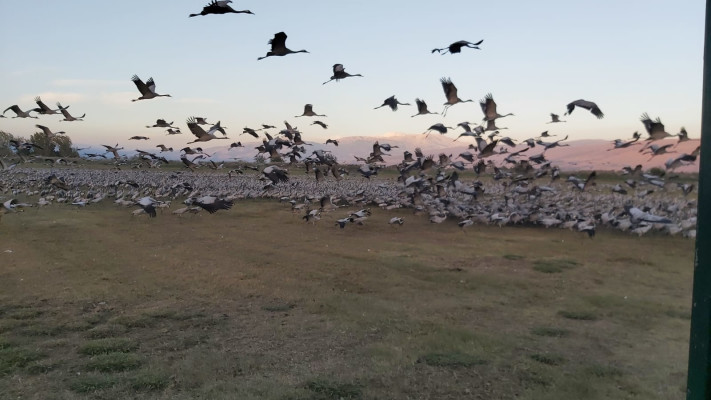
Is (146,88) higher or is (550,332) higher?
(146,88)

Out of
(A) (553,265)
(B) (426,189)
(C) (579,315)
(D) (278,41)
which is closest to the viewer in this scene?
(D) (278,41)

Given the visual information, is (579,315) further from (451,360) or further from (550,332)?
(451,360)

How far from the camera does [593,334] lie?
8.25m

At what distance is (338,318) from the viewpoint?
892 centimetres

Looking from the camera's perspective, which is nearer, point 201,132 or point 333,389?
point 333,389

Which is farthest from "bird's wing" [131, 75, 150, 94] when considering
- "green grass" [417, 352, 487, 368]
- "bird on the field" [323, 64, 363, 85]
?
"green grass" [417, 352, 487, 368]

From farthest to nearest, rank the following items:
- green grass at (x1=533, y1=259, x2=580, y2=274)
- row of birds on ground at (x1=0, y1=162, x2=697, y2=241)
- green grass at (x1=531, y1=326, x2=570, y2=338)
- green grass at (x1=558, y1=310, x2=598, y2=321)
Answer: row of birds on ground at (x1=0, y1=162, x2=697, y2=241) < green grass at (x1=533, y1=259, x2=580, y2=274) < green grass at (x1=558, y1=310, x2=598, y2=321) < green grass at (x1=531, y1=326, x2=570, y2=338)

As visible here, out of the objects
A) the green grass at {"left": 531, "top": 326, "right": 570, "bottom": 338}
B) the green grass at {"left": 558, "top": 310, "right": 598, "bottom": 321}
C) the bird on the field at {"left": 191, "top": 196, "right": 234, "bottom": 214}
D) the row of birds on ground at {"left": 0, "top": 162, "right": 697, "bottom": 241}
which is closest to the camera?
the green grass at {"left": 531, "top": 326, "right": 570, "bottom": 338}

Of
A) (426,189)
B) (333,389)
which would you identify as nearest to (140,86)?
(333,389)

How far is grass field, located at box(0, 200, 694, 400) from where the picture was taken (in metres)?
6.31

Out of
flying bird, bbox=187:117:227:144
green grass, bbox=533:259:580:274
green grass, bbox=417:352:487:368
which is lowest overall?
green grass, bbox=417:352:487:368

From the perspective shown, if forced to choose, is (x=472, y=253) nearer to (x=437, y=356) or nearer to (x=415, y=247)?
(x=415, y=247)

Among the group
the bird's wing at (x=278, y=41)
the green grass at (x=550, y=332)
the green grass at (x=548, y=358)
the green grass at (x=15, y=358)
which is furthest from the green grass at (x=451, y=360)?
the green grass at (x=15, y=358)

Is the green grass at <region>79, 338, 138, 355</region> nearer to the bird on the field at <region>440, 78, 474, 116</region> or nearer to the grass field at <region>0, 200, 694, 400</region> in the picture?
the grass field at <region>0, 200, 694, 400</region>
